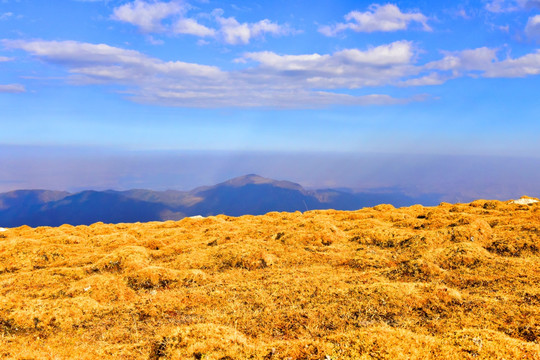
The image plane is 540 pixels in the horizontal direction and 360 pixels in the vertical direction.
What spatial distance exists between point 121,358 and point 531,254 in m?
27.4

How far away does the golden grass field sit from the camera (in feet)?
35.0

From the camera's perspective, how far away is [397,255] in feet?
82.1

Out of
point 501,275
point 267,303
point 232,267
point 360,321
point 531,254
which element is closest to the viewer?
point 360,321

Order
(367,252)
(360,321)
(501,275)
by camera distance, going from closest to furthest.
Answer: (360,321), (501,275), (367,252)

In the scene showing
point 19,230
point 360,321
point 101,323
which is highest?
point 360,321

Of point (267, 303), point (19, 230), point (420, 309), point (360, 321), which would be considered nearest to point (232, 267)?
point (267, 303)

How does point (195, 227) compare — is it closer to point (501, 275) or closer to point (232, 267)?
point (232, 267)

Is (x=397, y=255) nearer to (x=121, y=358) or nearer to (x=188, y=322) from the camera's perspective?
(x=188, y=322)

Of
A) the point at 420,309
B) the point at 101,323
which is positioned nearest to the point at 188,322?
the point at 101,323

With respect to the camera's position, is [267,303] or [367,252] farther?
[367,252]

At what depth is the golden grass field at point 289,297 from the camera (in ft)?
35.0

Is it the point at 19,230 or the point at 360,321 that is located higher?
the point at 360,321

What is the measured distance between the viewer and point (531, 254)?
71.8 ft

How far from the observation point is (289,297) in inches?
679
